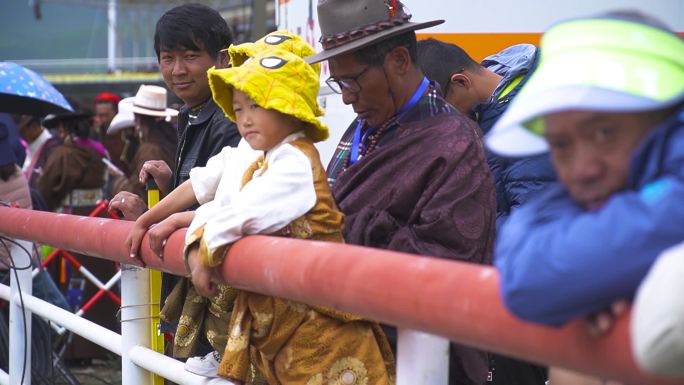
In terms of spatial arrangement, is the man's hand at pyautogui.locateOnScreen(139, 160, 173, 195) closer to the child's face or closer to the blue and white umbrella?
the child's face

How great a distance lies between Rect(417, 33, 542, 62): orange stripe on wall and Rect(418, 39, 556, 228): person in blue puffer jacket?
960 millimetres

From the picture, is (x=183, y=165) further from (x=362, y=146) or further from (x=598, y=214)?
(x=598, y=214)

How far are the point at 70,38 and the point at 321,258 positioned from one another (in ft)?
79.8

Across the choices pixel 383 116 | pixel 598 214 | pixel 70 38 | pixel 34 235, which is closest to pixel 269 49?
pixel 383 116

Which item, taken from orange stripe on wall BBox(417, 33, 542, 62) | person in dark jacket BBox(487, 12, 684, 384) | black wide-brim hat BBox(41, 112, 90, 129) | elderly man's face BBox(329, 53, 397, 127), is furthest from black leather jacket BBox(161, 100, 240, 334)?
black wide-brim hat BBox(41, 112, 90, 129)

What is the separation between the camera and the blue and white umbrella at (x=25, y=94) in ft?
21.1

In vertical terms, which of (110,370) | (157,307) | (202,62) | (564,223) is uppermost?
(564,223)

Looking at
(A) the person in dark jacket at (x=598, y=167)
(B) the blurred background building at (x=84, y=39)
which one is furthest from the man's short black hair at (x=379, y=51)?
(B) the blurred background building at (x=84, y=39)

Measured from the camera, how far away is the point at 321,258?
6.00 feet

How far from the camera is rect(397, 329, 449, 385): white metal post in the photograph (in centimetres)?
193

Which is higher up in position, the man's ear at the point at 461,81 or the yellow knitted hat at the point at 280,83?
the yellow knitted hat at the point at 280,83

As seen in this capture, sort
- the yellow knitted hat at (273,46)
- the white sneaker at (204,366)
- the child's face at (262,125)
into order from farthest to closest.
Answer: the yellow knitted hat at (273,46) → the white sneaker at (204,366) → the child's face at (262,125)

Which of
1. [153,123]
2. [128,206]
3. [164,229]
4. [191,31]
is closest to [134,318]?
[128,206]

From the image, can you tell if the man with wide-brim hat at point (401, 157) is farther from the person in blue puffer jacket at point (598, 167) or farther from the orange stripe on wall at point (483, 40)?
the orange stripe on wall at point (483, 40)
